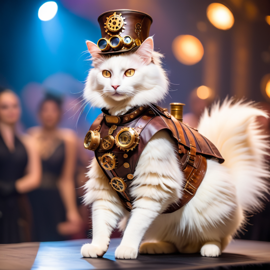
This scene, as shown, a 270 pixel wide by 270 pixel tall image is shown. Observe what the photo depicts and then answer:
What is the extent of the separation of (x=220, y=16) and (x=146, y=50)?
5.05ft

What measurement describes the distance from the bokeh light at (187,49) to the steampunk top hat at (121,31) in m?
1.15

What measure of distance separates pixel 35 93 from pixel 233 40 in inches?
59.8

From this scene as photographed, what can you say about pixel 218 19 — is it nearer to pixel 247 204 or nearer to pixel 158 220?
pixel 247 204

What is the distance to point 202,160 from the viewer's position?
4.22 ft

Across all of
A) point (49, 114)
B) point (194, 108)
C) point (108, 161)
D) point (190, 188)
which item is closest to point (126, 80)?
point (108, 161)

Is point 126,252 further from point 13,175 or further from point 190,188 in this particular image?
point 13,175

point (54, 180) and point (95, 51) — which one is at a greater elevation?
point (95, 51)

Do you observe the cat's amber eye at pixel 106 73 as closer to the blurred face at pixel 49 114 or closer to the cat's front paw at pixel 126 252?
the cat's front paw at pixel 126 252

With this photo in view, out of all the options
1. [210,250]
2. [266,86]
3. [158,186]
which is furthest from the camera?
[266,86]

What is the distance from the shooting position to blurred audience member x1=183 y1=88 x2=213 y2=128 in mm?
2348

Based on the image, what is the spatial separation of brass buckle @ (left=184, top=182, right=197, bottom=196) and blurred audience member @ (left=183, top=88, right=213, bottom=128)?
117cm

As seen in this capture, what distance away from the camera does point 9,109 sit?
5.97 ft

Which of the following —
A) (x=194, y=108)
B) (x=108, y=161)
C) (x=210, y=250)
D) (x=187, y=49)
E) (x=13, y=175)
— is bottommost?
(x=210, y=250)

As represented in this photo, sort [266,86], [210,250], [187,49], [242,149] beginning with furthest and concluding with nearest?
[266,86] → [187,49] → [242,149] → [210,250]
